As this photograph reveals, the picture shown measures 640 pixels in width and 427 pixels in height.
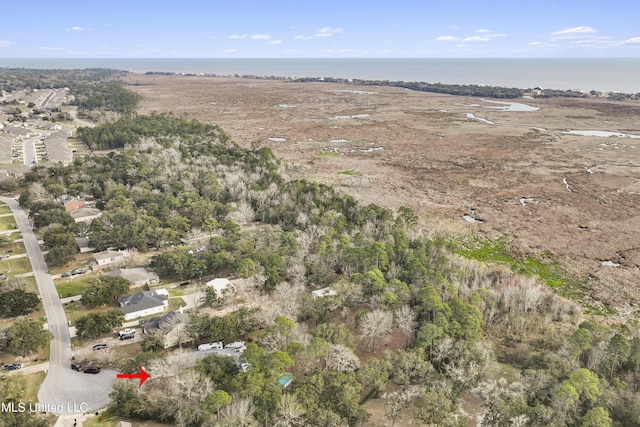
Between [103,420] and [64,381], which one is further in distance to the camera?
[64,381]

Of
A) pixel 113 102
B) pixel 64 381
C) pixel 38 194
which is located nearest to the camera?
pixel 64 381

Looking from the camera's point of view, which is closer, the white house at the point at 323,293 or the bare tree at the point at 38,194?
the white house at the point at 323,293

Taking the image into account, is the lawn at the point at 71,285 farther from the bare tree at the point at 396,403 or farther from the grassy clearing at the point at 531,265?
the grassy clearing at the point at 531,265

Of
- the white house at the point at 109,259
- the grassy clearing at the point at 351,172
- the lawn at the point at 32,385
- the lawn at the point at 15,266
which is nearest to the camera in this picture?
the lawn at the point at 32,385

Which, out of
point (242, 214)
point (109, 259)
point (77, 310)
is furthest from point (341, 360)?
point (242, 214)

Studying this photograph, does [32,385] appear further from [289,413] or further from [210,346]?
[289,413]

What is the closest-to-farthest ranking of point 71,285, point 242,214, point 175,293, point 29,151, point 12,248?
point 175,293
point 71,285
point 12,248
point 242,214
point 29,151

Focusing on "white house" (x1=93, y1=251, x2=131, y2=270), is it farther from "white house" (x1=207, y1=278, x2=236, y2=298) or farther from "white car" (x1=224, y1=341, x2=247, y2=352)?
"white car" (x1=224, y1=341, x2=247, y2=352)

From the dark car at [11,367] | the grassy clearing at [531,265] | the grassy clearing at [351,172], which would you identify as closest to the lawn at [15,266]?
the dark car at [11,367]
